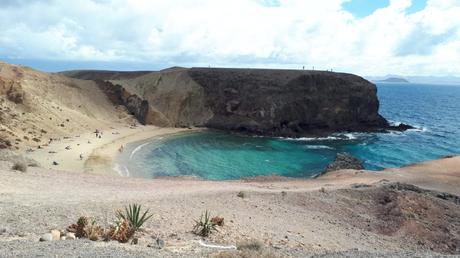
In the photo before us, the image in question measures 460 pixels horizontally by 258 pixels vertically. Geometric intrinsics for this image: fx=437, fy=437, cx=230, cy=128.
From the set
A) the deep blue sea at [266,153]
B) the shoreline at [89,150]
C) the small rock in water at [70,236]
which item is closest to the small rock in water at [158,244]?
the small rock in water at [70,236]

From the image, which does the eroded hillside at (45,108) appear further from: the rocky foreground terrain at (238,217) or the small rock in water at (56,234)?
the small rock in water at (56,234)

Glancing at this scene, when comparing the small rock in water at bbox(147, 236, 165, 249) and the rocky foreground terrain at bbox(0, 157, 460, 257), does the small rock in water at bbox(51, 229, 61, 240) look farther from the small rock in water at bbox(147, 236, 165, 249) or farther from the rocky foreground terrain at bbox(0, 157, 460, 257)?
the small rock in water at bbox(147, 236, 165, 249)

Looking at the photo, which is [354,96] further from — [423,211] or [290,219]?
[290,219]

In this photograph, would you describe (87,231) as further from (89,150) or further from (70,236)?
(89,150)

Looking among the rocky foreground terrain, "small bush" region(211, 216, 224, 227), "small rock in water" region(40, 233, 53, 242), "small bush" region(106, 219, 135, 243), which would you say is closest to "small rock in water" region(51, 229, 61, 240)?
"small rock in water" region(40, 233, 53, 242)

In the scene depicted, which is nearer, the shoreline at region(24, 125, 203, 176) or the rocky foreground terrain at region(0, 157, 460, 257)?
the rocky foreground terrain at region(0, 157, 460, 257)

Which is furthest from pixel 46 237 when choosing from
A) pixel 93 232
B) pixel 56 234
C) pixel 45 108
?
pixel 45 108

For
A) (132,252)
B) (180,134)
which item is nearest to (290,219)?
(132,252)
